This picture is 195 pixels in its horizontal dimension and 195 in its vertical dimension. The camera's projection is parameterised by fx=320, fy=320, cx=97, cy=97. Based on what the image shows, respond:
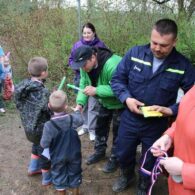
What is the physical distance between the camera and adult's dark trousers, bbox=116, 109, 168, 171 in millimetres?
3037

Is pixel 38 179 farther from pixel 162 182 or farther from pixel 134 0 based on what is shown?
pixel 134 0

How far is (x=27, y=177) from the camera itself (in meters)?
3.91

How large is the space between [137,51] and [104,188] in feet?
5.42

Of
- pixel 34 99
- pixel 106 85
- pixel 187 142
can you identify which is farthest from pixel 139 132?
pixel 187 142

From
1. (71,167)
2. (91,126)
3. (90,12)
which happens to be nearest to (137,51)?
(71,167)

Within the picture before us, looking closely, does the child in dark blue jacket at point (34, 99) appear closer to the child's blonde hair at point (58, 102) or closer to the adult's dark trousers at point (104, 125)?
the child's blonde hair at point (58, 102)

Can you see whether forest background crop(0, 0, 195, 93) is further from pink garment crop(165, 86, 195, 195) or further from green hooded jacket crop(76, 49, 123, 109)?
pink garment crop(165, 86, 195, 195)

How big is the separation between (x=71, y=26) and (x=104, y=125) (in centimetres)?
472

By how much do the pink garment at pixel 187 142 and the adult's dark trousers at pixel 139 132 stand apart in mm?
1067

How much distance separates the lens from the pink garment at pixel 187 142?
172 centimetres

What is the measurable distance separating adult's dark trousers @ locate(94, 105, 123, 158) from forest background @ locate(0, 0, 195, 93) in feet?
8.04

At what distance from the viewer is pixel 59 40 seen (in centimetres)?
794

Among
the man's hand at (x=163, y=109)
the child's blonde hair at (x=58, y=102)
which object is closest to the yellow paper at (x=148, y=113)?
the man's hand at (x=163, y=109)

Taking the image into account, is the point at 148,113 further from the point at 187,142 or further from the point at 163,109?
the point at 187,142
